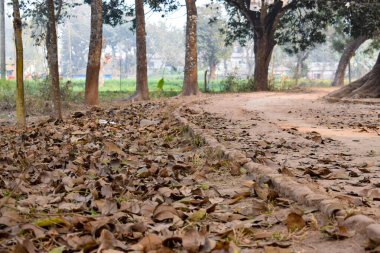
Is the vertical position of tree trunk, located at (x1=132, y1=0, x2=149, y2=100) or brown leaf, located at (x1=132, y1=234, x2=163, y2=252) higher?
tree trunk, located at (x1=132, y1=0, x2=149, y2=100)

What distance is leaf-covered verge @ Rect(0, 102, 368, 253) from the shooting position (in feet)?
8.02

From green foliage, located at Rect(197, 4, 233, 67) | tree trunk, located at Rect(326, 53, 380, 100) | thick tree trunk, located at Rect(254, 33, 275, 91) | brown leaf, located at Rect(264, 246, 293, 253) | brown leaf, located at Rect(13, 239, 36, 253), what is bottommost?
brown leaf, located at Rect(264, 246, 293, 253)

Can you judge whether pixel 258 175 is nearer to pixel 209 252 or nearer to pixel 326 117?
pixel 209 252

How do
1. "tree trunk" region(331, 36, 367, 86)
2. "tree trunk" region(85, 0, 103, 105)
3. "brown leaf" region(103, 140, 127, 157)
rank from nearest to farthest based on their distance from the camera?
1. "brown leaf" region(103, 140, 127, 157)
2. "tree trunk" region(85, 0, 103, 105)
3. "tree trunk" region(331, 36, 367, 86)

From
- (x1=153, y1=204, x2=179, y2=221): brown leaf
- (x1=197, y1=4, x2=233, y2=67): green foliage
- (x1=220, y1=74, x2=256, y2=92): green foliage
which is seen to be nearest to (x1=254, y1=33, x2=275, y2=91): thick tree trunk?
(x1=220, y1=74, x2=256, y2=92): green foliage

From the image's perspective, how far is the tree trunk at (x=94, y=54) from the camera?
52.1 feet

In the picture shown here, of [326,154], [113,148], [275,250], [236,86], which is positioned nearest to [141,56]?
[236,86]

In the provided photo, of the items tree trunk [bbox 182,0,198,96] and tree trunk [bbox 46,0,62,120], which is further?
tree trunk [bbox 182,0,198,96]

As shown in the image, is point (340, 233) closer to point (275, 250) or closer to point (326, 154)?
point (275, 250)

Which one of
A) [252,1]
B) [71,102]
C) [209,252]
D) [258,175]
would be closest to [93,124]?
[258,175]

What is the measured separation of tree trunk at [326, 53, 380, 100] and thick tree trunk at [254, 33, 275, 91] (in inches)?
348

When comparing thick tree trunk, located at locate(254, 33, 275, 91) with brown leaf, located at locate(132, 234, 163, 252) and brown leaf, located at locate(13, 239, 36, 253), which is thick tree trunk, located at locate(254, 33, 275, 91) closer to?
brown leaf, located at locate(132, 234, 163, 252)

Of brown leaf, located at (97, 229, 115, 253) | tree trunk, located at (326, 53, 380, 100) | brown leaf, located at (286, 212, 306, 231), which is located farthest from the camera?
tree trunk, located at (326, 53, 380, 100)

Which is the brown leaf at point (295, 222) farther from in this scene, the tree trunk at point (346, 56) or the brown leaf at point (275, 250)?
the tree trunk at point (346, 56)
